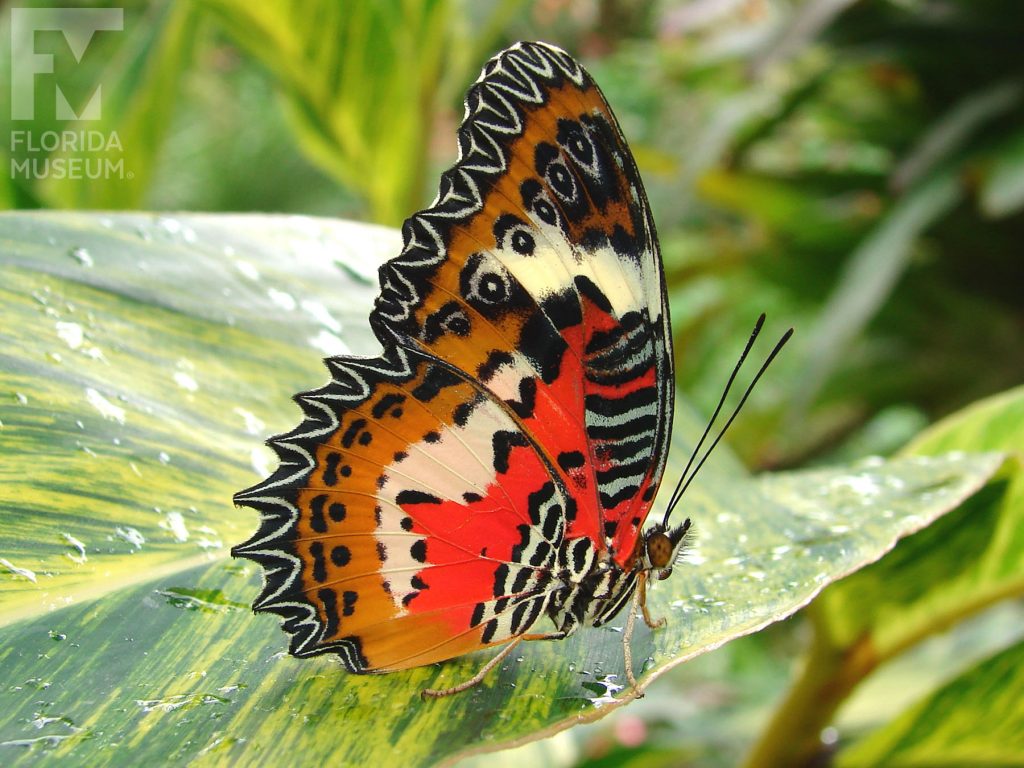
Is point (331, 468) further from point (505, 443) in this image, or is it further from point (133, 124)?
point (133, 124)

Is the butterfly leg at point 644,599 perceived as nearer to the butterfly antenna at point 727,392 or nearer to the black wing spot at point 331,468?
the butterfly antenna at point 727,392

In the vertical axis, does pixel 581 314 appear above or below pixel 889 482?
above

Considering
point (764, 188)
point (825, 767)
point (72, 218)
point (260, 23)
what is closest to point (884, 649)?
point (825, 767)

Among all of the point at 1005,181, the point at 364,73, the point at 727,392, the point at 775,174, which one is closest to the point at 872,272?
the point at 1005,181

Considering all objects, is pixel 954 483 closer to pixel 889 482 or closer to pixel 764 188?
pixel 889 482

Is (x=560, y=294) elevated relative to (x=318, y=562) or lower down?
elevated

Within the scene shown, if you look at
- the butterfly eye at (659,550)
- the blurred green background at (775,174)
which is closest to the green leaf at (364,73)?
the blurred green background at (775,174)
